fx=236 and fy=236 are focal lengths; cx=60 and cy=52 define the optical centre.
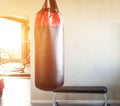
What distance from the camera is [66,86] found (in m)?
4.56

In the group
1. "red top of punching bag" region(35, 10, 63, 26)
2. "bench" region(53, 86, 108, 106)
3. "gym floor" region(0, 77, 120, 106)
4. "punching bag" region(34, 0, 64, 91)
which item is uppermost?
"red top of punching bag" region(35, 10, 63, 26)

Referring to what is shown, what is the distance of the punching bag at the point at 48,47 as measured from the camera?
197cm

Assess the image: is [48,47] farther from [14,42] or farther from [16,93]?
[14,42]

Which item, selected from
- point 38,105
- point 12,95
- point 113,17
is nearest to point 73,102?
point 38,105

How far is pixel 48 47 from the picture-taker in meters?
1.97

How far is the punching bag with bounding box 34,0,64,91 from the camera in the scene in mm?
1972

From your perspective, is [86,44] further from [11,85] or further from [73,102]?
[11,85]

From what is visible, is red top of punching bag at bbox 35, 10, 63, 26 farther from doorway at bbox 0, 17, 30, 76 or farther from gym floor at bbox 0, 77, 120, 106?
doorway at bbox 0, 17, 30, 76

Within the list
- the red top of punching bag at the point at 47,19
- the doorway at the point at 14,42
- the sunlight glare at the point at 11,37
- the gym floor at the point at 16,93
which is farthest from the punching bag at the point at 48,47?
the sunlight glare at the point at 11,37

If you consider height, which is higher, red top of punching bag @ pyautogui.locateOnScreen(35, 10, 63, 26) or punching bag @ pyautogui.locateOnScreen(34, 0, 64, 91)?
red top of punching bag @ pyautogui.locateOnScreen(35, 10, 63, 26)

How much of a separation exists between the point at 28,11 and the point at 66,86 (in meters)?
1.64

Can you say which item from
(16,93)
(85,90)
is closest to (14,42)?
(16,93)

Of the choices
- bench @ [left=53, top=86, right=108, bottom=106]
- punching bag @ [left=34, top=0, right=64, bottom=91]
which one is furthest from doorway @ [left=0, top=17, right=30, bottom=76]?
punching bag @ [left=34, top=0, right=64, bottom=91]

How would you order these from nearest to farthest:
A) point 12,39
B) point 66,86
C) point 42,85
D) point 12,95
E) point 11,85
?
point 42,85, point 66,86, point 12,95, point 11,85, point 12,39
